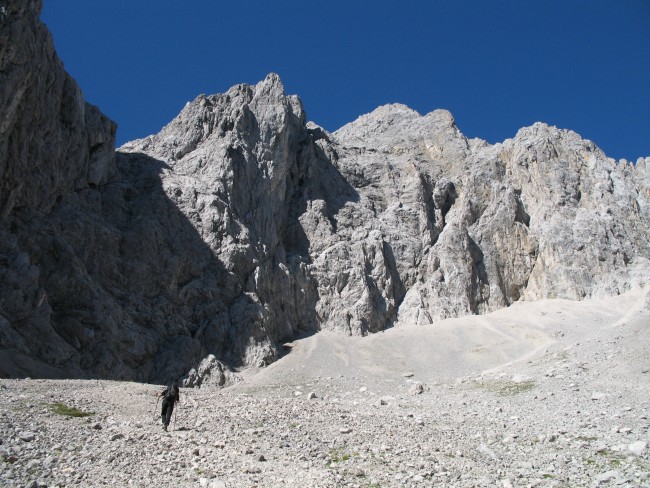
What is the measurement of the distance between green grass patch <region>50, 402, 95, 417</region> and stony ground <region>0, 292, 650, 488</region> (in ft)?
0.40

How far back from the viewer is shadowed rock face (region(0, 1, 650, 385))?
52.0 metres

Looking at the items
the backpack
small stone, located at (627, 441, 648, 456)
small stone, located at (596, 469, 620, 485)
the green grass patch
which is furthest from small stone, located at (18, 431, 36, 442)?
small stone, located at (627, 441, 648, 456)

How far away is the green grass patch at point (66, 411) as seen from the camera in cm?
2130

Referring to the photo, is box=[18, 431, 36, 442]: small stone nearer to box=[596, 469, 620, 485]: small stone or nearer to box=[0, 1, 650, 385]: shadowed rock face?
box=[596, 469, 620, 485]: small stone

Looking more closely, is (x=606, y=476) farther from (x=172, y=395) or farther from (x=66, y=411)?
(x=66, y=411)

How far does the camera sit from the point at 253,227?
7531 cm

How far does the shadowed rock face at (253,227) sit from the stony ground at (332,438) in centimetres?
2199

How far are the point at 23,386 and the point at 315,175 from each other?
6915cm

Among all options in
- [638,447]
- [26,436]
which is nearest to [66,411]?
[26,436]

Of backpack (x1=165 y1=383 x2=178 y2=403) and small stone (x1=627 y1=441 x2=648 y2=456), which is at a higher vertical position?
backpack (x1=165 y1=383 x2=178 y2=403)

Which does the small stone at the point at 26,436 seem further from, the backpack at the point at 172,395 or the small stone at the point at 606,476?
the small stone at the point at 606,476

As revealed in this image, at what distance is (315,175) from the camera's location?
9150 centimetres

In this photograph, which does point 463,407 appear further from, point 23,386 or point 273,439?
point 23,386

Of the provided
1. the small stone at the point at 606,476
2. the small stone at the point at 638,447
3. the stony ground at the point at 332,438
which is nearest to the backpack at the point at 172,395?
the stony ground at the point at 332,438
